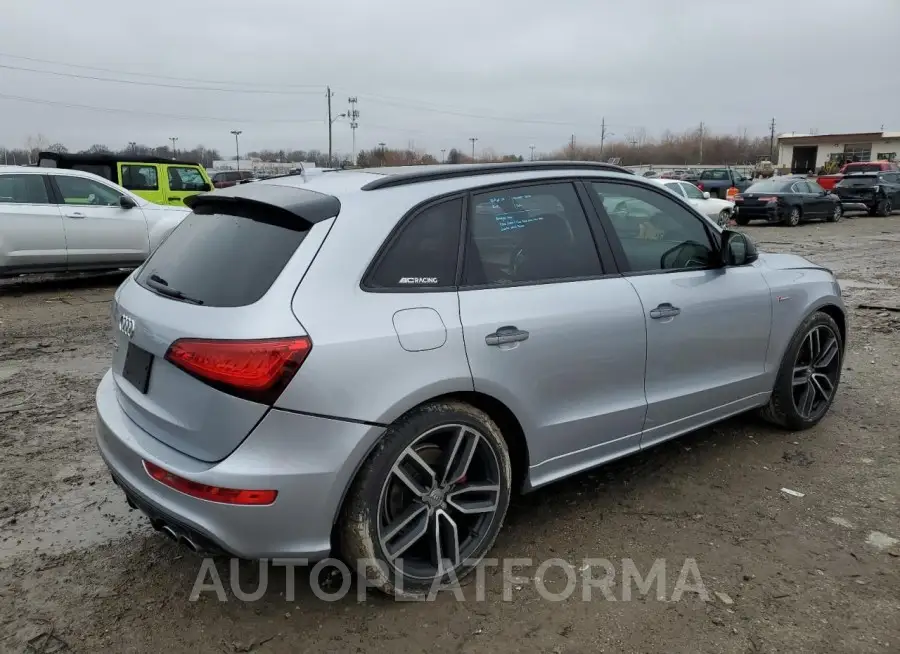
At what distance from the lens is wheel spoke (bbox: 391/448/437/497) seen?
2.59 m

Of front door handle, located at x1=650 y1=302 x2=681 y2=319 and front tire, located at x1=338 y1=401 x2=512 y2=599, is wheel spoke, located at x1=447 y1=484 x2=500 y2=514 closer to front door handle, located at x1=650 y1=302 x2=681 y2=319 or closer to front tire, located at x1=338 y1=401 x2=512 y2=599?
front tire, located at x1=338 y1=401 x2=512 y2=599

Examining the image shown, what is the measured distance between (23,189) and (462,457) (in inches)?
355

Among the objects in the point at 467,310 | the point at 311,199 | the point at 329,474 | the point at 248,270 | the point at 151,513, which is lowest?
the point at 151,513

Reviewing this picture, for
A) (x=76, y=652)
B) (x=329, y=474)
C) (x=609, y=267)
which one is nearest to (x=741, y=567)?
(x=609, y=267)

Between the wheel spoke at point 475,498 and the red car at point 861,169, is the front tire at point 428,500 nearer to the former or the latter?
the wheel spoke at point 475,498

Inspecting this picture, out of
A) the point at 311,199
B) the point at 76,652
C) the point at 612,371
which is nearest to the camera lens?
the point at 76,652

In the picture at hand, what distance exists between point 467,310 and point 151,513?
4.61ft

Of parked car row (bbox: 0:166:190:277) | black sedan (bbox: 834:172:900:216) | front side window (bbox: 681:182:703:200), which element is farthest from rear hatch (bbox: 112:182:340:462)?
black sedan (bbox: 834:172:900:216)

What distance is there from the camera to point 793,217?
854 inches

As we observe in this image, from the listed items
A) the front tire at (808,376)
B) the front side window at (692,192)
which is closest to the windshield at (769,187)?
the front side window at (692,192)

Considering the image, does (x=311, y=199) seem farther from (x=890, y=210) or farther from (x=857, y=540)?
(x=890, y=210)

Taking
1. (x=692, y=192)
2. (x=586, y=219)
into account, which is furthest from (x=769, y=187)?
(x=586, y=219)

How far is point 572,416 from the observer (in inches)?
121

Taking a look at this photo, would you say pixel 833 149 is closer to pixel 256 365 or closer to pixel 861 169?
pixel 861 169
